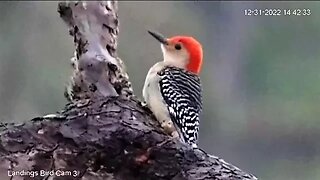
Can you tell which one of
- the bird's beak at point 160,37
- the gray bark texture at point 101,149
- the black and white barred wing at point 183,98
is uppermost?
the bird's beak at point 160,37

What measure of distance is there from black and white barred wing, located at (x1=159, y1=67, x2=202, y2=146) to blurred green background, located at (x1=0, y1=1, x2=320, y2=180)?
8 centimetres

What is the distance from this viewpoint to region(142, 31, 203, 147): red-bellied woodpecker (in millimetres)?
1243

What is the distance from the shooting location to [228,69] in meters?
1.45

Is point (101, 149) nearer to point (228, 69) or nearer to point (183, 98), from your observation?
point (183, 98)

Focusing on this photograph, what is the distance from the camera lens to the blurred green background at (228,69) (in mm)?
1297

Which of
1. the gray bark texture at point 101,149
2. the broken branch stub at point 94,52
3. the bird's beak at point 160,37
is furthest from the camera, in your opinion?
the bird's beak at point 160,37

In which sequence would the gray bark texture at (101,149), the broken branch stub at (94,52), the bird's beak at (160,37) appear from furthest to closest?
the bird's beak at (160,37) < the broken branch stub at (94,52) < the gray bark texture at (101,149)

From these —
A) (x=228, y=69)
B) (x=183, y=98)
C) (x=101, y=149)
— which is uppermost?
(x=228, y=69)

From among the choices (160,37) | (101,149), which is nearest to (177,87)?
(160,37)

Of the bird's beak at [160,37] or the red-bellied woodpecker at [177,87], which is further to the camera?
the bird's beak at [160,37]

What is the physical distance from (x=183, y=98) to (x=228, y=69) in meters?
0.20

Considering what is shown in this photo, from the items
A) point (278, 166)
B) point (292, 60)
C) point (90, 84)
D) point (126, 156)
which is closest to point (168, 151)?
point (126, 156)

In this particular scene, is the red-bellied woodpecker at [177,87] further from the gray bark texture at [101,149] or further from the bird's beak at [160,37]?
the gray bark texture at [101,149]

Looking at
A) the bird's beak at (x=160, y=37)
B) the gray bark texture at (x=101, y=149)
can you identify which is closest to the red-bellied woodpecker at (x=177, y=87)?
the bird's beak at (x=160, y=37)
